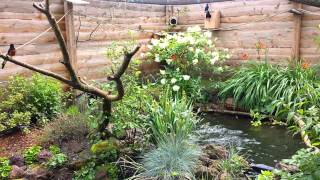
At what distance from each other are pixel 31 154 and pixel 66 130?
46 cm

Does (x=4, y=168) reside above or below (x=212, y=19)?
below

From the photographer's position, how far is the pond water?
418 cm

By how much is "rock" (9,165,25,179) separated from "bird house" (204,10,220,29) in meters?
5.26

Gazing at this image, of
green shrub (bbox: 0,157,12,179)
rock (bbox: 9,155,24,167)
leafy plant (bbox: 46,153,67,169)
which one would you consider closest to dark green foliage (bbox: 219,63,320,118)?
leafy plant (bbox: 46,153,67,169)

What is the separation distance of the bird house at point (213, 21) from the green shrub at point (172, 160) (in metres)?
4.43

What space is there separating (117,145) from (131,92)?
0.67m

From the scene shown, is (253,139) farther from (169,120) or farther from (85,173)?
(85,173)

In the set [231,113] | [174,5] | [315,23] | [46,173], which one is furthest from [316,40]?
[46,173]

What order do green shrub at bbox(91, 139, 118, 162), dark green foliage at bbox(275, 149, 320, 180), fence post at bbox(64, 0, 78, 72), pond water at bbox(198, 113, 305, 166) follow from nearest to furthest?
dark green foliage at bbox(275, 149, 320, 180) < green shrub at bbox(91, 139, 118, 162) < pond water at bbox(198, 113, 305, 166) < fence post at bbox(64, 0, 78, 72)

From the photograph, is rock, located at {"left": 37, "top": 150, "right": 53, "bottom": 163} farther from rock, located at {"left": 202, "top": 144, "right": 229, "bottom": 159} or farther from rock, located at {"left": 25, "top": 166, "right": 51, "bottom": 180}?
Result: rock, located at {"left": 202, "top": 144, "right": 229, "bottom": 159}

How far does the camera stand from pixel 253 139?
4.72 metres

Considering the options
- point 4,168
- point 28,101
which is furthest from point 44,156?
point 28,101

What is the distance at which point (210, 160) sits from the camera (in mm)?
3656

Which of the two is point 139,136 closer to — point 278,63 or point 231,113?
point 231,113
